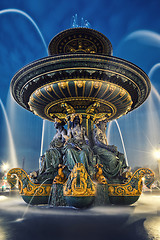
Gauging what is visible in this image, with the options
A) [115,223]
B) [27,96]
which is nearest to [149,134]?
[27,96]

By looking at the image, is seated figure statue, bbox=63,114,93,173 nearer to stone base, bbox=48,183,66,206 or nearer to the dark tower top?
stone base, bbox=48,183,66,206

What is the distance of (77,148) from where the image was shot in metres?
6.30

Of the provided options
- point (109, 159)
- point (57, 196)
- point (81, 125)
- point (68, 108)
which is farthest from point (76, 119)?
point (57, 196)

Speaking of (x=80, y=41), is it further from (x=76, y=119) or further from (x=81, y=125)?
(x=81, y=125)

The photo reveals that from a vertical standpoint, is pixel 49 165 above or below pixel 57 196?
above

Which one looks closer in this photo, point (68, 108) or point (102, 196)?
point (102, 196)

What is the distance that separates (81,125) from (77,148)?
1.10m

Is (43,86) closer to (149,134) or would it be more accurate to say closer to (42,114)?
(42,114)

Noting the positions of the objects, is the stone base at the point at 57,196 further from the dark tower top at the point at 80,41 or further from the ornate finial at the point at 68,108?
the dark tower top at the point at 80,41

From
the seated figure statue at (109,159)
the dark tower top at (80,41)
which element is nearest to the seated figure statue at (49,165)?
the seated figure statue at (109,159)

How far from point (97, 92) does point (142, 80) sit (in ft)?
5.58

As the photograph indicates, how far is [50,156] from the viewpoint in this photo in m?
6.44

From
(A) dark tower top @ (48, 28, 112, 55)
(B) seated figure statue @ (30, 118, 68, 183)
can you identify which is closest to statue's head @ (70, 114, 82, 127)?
(B) seated figure statue @ (30, 118, 68, 183)

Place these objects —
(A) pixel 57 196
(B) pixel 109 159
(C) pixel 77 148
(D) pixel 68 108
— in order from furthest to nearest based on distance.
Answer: (D) pixel 68 108, (B) pixel 109 159, (C) pixel 77 148, (A) pixel 57 196
